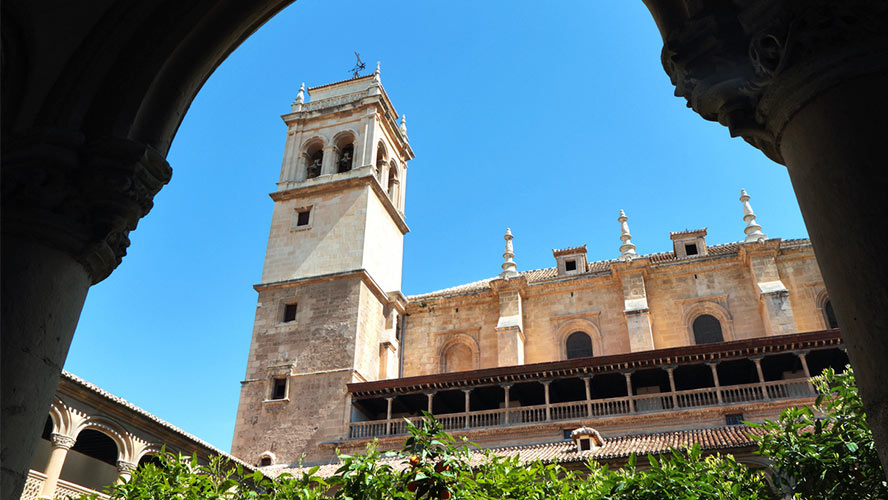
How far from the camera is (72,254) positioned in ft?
9.82

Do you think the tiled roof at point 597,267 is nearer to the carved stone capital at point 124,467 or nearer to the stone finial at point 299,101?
the stone finial at point 299,101

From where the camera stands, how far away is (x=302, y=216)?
29.4 meters

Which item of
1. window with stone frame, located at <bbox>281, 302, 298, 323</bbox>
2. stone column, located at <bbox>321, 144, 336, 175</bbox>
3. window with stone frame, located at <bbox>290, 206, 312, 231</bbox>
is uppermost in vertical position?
stone column, located at <bbox>321, 144, 336, 175</bbox>

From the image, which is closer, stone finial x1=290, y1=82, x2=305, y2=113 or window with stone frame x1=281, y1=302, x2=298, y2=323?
window with stone frame x1=281, y1=302, x2=298, y2=323

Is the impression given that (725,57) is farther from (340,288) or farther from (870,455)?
(340,288)

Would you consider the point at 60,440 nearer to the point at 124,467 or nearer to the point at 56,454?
the point at 56,454

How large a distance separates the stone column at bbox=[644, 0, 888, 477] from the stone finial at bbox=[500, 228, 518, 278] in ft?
81.2

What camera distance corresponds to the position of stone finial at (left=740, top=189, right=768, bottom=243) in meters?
25.6

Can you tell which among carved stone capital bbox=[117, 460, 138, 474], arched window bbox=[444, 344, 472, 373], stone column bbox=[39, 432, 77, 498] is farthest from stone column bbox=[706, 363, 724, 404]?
stone column bbox=[39, 432, 77, 498]

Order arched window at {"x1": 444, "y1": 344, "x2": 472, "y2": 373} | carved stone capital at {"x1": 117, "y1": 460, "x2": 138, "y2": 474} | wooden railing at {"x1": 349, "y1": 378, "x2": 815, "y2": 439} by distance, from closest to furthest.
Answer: carved stone capital at {"x1": 117, "y1": 460, "x2": 138, "y2": 474} → wooden railing at {"x1": 349, "y1": 378, "x2": 815, "y2": 439} → arched window at {"x1": 444, "y1": 344, "x2": 472, "y2": 373}

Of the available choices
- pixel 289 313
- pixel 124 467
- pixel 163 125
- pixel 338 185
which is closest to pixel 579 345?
pixel 289 313

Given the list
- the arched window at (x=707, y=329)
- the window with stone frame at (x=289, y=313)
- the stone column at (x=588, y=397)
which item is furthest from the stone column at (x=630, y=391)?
the window with stone frame at (x=289, y=313)

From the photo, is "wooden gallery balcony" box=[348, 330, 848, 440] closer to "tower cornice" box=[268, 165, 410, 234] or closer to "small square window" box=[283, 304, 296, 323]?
"small square window" box=[283, 304, 296, 323]

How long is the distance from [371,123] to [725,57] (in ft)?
93.6
